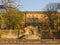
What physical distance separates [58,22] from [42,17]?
32.8 ft

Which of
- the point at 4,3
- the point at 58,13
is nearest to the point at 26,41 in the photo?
the point at 4,3

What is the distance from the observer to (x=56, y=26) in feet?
215

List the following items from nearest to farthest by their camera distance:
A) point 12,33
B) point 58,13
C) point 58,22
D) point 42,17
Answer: point 12,33 < point 58,22 < point 58,13 < point 42,17

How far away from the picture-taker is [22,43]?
23000 millimetres

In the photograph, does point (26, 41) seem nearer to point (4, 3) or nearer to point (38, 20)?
point (4, 3)

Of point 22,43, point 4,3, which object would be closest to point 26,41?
point 22,43

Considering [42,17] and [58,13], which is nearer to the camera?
[58,13]

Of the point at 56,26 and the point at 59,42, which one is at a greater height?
the point at 59,42

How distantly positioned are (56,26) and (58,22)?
1520 millimetres

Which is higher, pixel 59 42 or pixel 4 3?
pixel 4 3

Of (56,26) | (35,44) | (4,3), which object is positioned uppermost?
(4,3)

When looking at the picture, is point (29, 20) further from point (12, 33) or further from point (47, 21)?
point (12, 33)

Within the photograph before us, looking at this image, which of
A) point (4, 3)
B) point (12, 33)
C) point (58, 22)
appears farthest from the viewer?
point (58, 22)

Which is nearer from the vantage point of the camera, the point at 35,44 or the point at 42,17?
the point at 35,44
